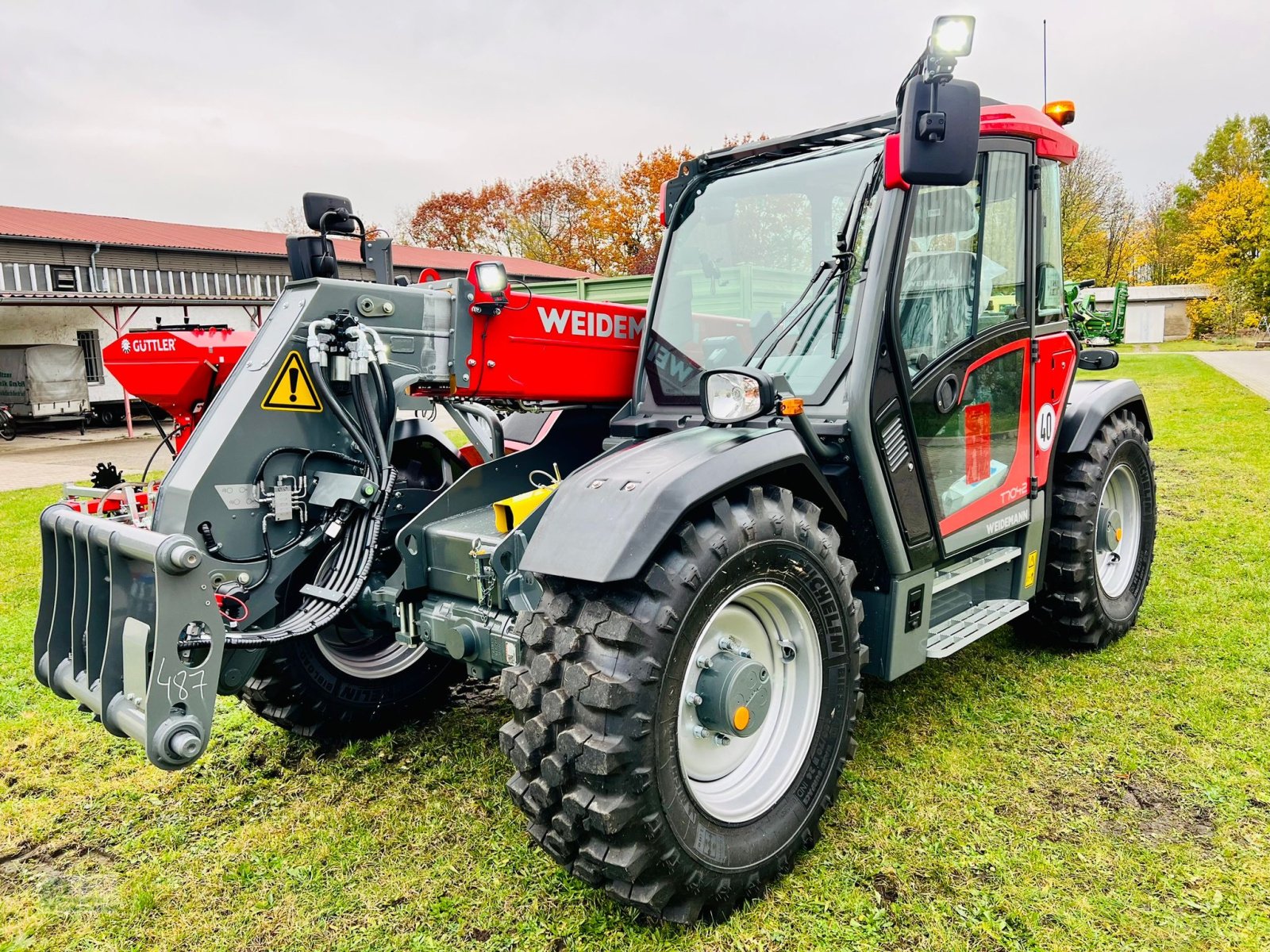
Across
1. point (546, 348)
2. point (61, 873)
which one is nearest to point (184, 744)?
point (61, 873)

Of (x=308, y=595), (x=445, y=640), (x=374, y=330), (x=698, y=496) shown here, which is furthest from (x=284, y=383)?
(x=698, y=496)

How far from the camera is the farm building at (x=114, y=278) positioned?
67.6ft

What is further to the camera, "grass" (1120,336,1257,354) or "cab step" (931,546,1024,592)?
"grass" (1120,336,1257,354)

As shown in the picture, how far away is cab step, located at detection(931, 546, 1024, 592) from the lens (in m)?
3.50

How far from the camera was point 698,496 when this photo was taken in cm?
241

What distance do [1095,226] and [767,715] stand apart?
3939 centimetres

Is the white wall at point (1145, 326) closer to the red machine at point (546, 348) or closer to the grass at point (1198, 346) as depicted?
the grass at point (1198, 346)

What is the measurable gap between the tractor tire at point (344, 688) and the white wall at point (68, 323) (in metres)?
18.3

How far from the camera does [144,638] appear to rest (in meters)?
2.47

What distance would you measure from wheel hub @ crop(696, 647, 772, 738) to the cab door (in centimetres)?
108

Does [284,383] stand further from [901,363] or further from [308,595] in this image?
[901,363]

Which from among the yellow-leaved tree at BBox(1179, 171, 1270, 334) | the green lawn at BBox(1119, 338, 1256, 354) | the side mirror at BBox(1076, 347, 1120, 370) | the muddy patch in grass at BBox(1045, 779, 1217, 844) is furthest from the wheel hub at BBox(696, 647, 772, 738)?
the yellow-leaved tree at BBox(1179, 171, 1270, 334)

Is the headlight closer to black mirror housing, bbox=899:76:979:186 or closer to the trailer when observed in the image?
black mirror housing, bbox=899:76:979:186

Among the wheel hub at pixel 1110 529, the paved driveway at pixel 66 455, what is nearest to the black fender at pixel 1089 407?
the wheel hub at pixel 1110 529
